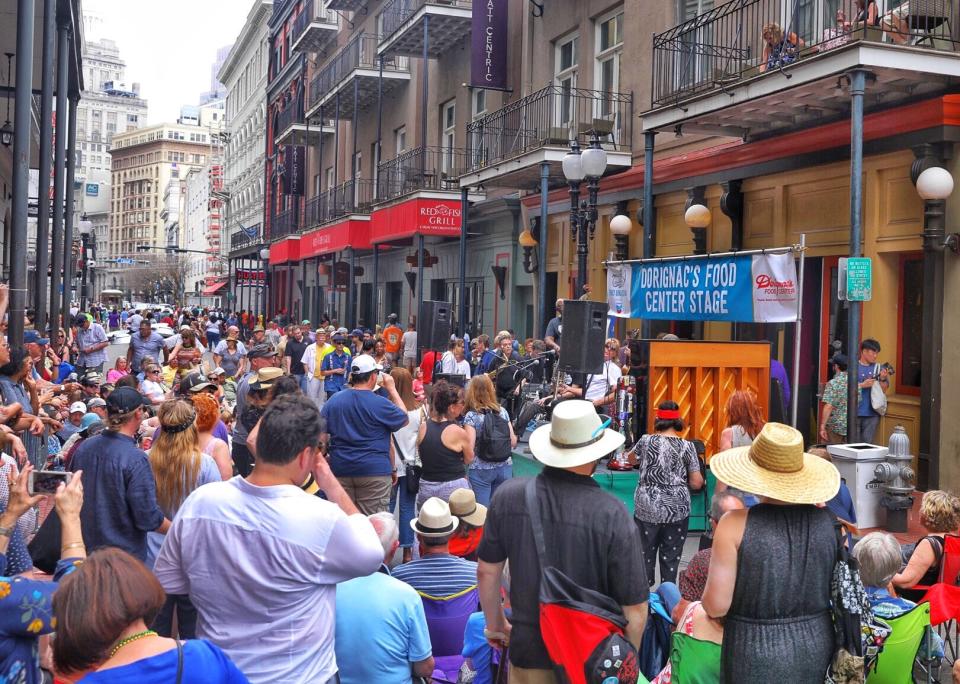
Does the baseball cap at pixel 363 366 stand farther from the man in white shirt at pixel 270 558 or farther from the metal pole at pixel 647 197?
the metal pole at pixel 647 197

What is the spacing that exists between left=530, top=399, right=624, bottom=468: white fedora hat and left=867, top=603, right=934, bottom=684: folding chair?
177 centimetres

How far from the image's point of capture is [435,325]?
15570mm

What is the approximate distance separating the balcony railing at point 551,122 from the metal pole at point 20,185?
318 inches

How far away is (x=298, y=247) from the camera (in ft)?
126

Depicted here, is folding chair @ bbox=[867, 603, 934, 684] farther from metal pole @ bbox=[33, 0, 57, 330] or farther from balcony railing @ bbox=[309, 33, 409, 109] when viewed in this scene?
balcony railing @ bbox=[309, 33, 409, 109]

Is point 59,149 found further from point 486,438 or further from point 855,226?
point 855,226

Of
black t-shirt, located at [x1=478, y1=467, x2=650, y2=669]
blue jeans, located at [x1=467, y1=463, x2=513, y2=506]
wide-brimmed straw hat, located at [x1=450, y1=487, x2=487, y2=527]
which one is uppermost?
black t-shirt, located at [x1=478, y1=467, x2=650, y2=669]

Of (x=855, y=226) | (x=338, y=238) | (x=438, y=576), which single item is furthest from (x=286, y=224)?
(x=438, y=576)

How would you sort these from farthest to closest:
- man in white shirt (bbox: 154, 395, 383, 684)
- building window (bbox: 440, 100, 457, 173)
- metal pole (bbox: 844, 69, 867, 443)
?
building window (bbox: 440, 100, 457, 173)
metal pole (bbox: 844, 69, 867, 443)
man in white shirt (bbox: 154, 395, 383, 684)

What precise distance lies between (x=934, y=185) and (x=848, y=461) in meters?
3.34

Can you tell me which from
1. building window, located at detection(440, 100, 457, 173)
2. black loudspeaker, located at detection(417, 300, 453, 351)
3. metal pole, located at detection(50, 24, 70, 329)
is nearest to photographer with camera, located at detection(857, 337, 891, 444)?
black loudspeaker, located at detection(417, 300, 453, 351)

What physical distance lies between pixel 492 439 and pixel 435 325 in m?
7.61

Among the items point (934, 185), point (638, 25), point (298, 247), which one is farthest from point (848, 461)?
point (298, 247)

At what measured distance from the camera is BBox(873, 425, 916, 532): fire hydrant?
8906 mm
